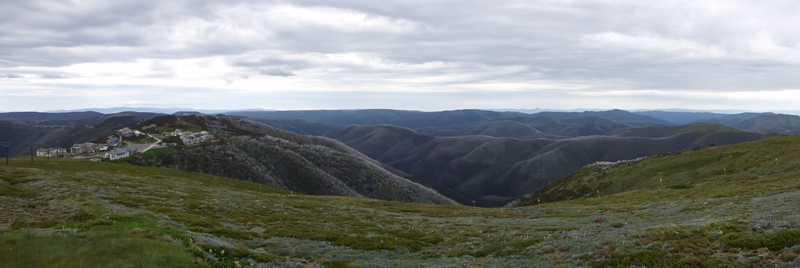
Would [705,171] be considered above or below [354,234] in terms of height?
below

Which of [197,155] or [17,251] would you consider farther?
[197,155]

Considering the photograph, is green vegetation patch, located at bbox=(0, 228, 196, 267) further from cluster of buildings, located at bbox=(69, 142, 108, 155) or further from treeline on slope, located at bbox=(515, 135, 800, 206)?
cluster of buildings, located at bbox=(69, 142, 108, 155)

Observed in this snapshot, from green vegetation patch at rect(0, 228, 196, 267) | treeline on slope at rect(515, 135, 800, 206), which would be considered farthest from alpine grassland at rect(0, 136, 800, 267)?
treeline on slope at rect(515, 135, 800, 206)

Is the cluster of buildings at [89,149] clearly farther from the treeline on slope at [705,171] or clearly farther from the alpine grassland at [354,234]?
the treeline on slope at [705,171]

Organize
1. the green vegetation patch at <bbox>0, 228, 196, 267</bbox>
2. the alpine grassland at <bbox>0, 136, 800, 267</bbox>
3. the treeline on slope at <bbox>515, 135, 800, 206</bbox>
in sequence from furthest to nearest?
the treeline on slope at <bbox>515, 135, 800, 206</bbox> → the alpine grassland at <bbox>0, 136, 800, 267</bbox> → the green vegetation patch at <bbox>0, 228, 196, 267</bbox>

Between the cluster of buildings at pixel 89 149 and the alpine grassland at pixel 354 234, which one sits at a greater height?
the alpine grassland at pixel 354 234

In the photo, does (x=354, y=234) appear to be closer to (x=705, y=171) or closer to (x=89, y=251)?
(x=89, y=251)

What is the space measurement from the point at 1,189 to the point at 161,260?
151ft

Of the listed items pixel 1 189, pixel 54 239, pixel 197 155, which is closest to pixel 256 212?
pixel 1 189

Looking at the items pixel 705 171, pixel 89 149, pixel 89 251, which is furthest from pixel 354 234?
pixel 89 149

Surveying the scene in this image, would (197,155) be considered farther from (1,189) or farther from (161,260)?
(161,260)

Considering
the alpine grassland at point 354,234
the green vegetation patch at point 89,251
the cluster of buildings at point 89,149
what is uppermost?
the green vegetation patch at point 89,251

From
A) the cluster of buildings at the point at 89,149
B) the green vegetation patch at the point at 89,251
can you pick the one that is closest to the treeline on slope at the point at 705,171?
the green vegetation patch at the point at 89,251

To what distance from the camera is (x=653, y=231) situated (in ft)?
93.3
